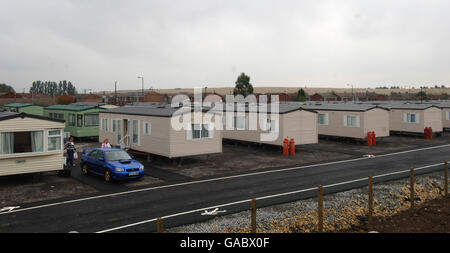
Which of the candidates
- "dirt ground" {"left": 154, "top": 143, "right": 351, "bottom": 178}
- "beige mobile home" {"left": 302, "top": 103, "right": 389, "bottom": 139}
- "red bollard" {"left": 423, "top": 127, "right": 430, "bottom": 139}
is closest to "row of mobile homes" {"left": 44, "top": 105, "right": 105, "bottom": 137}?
"dirt ground" {"left": 154, "top": 143, "right": 351, "bottom": 178}

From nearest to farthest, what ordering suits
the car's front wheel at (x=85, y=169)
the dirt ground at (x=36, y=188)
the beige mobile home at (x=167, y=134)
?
the dirt ground at (x=36, y=188) < the car's front wheel at (x=85, y=169) < the beige mobile home at (x=167, y=134)

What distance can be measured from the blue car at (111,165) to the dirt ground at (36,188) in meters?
1.21

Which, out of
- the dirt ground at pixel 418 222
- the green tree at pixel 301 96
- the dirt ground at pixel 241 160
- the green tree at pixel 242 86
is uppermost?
the green tree at pixel 242 86

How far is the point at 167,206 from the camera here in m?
15.1

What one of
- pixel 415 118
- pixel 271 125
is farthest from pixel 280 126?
pixel 415 118

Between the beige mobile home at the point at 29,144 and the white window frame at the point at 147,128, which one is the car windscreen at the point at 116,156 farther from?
the white window frame at the point at 147,128

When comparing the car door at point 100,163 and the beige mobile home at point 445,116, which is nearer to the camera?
the car door at point 100,163

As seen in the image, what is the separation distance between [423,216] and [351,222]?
267cm

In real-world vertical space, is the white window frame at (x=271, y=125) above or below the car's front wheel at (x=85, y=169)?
above

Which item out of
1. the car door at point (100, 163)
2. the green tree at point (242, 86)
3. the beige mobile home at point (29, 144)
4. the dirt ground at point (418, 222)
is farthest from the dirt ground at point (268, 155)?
the green tree at point (242, 86)

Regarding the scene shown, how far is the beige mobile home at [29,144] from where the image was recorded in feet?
61.2

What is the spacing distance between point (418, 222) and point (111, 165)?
1351 centimetres
